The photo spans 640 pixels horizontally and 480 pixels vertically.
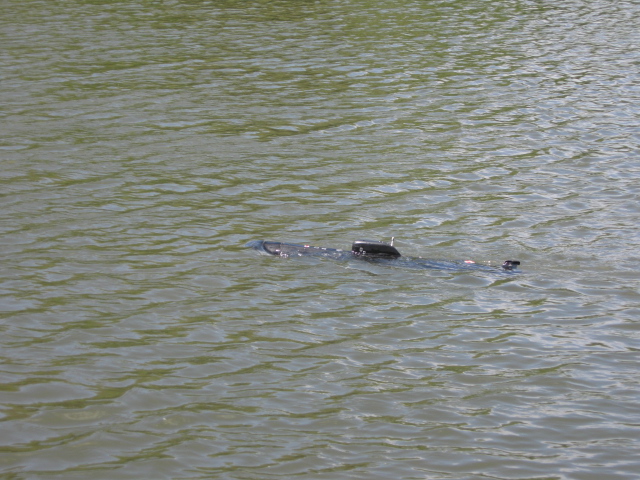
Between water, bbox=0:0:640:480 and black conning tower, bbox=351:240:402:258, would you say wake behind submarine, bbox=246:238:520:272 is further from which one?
water, bbox=0:0:640:480

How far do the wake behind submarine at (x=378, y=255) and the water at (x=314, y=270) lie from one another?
0.50ft

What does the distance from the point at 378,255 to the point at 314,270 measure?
855mm

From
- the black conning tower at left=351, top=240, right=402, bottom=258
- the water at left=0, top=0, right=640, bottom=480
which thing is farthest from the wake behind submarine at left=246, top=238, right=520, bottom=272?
the water at left=0, top=0, right=640, bottom=480

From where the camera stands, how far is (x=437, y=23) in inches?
1192

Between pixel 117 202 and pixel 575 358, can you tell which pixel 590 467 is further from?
pixel 117 202

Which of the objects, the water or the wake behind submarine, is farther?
the wake behind submarine

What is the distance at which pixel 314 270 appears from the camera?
1138 centimetres

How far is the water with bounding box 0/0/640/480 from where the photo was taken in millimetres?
7742

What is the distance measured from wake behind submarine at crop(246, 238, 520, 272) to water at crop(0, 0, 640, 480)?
0.50 feet

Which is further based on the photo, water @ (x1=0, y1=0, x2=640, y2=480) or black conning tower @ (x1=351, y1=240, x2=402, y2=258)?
black conning tower @ (x1=351, y1=240, x2=402, y2=258)

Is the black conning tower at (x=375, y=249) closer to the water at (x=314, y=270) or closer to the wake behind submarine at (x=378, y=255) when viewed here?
the wake behind submarine at (x=378, y=255)

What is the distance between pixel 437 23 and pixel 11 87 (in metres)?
15.2

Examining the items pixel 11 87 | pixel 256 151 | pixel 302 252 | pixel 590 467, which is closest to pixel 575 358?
pixel 590 467

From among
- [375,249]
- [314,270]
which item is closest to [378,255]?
[375,249]
